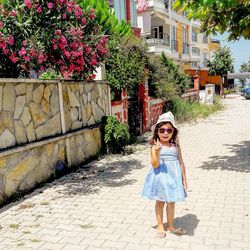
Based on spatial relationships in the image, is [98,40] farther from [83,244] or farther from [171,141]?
[83,244]

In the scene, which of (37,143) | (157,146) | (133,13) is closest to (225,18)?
(157,146)

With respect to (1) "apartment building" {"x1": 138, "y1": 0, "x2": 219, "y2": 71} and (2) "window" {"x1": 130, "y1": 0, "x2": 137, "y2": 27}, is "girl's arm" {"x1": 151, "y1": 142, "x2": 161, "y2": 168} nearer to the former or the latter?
(2) "window" {"x1": 130, "y1": 0, "x2": 137, "y2": 27}

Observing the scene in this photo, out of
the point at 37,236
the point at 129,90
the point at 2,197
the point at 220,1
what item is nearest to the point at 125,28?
the point at 129,90

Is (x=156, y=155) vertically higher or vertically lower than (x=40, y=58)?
lower

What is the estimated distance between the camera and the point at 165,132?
443 cm

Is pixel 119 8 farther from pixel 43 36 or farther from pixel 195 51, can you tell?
pixel 195 51

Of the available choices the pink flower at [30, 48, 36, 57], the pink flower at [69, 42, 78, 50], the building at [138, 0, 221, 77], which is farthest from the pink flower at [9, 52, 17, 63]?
the building at [138, 0, 221, 77]

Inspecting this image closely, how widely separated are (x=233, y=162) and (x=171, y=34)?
83.9 feet

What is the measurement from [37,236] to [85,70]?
3901mm

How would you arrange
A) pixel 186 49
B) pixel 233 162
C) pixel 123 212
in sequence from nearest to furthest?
pixel 123 212
pixel 233 162
pixel 186 49

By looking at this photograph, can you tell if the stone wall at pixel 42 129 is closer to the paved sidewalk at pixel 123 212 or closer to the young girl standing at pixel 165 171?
the paved sidewalk at pixel 123 212

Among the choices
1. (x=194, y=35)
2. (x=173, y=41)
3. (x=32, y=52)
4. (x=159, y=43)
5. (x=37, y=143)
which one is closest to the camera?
(x=32, y=52)

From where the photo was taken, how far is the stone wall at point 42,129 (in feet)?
20.5

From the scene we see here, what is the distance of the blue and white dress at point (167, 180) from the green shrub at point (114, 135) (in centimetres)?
519
